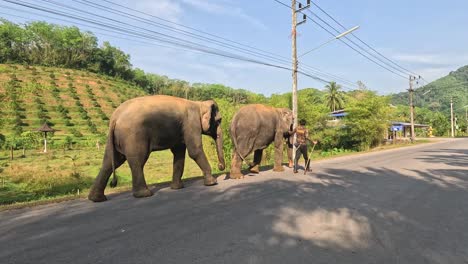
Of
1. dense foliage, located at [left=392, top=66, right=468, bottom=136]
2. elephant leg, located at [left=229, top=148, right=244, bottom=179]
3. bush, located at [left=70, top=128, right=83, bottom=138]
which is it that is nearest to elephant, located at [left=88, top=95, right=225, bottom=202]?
elephant leg, located at [left=229, top=148, right=244, bottom=179]

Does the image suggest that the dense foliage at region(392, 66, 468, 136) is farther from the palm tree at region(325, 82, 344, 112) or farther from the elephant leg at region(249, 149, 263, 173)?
the elephant leg at region(249, 149, 263, 173)

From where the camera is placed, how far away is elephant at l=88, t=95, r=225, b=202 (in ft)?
21.8

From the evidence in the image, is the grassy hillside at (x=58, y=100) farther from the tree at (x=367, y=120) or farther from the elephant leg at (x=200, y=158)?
the elephant leg at (x=200, y=158)

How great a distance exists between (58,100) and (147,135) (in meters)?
62.1

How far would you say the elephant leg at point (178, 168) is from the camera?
7983 mm

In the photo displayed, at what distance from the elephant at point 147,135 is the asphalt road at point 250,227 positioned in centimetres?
49

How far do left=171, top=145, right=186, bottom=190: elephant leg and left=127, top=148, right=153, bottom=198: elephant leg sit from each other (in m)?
1.15

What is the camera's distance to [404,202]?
623 centimetres

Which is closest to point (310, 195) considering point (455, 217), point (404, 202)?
point (404, 202)

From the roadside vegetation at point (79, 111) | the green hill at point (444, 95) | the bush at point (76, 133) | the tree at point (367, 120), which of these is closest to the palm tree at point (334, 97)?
the roadside vegetation at point (79, 111)

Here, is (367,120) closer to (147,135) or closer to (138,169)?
(147,135)

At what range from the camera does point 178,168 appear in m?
8.10

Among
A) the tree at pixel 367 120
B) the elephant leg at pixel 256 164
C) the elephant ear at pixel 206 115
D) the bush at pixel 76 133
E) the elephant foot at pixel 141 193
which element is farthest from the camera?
the bush at pixel 76 133

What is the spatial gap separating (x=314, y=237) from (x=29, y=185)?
12.3m
